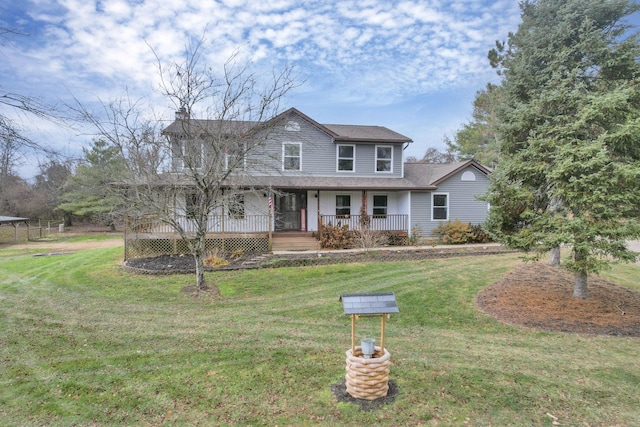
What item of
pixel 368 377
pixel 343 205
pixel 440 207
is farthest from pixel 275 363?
pixel 440 207

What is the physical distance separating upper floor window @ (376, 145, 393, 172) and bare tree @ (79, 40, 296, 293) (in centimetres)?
840

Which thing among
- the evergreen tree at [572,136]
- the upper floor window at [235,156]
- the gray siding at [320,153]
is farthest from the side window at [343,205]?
the evergreen tree at [572,136]

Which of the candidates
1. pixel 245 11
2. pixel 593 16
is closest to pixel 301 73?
pixel 245 11

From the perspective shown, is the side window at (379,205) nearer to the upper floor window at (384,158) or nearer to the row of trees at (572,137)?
the upper floor window at (384,158)

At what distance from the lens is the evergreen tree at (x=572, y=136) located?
6.04 m

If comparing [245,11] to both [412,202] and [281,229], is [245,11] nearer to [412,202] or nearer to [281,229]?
[281,229]

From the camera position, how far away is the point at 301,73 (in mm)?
9891

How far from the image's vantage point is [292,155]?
53.8 feet

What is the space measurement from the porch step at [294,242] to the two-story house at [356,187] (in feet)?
2.70

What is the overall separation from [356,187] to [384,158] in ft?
9.41

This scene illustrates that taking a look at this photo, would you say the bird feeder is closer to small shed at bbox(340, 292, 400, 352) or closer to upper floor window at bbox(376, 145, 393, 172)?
small shed at bbox(340, 292, 400, 352)

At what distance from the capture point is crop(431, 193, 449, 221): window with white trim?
17.2 m

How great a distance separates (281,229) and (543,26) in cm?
1268

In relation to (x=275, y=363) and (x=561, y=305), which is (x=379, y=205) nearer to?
(x=561, y=305)
